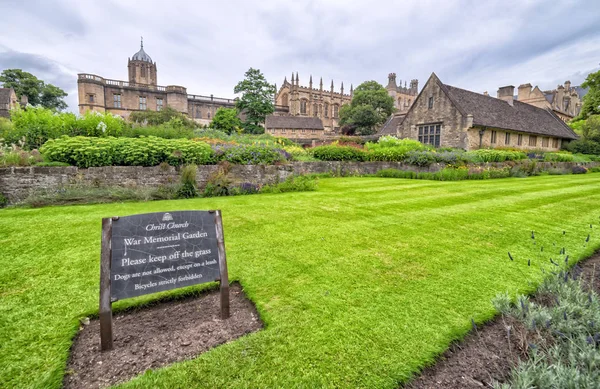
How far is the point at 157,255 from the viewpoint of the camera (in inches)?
90.0

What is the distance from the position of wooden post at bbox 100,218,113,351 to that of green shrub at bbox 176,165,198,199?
675 centimetres

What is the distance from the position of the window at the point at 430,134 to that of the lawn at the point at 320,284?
828 inches

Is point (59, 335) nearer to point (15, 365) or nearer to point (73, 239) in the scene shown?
point (15, 365)

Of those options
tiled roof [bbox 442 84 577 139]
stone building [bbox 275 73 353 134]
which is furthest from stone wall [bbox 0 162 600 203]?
stone building [bbox 275 73 353 134]

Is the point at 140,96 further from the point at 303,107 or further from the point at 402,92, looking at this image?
the point at 402,92

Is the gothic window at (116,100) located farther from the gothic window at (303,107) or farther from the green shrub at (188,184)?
the green shrub at (188,184)

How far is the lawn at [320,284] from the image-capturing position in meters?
1.91

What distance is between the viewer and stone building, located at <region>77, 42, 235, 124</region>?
158ft

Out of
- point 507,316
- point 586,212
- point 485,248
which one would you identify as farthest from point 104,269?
Result: point 586,212

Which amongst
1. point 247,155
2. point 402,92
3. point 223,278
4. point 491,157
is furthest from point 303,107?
point 223,278

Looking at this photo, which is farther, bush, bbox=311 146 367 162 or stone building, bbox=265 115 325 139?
stone building, bbox=265 115 325 139

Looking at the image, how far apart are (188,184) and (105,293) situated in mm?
7037

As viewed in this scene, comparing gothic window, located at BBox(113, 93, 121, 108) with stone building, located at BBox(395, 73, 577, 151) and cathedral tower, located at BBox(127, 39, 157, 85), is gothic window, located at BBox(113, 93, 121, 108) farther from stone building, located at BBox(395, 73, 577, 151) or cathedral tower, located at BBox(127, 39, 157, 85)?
stone building, located at BBox(395, 73, 577, 151)

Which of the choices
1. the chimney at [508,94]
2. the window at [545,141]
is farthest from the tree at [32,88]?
the window at [545,141]
